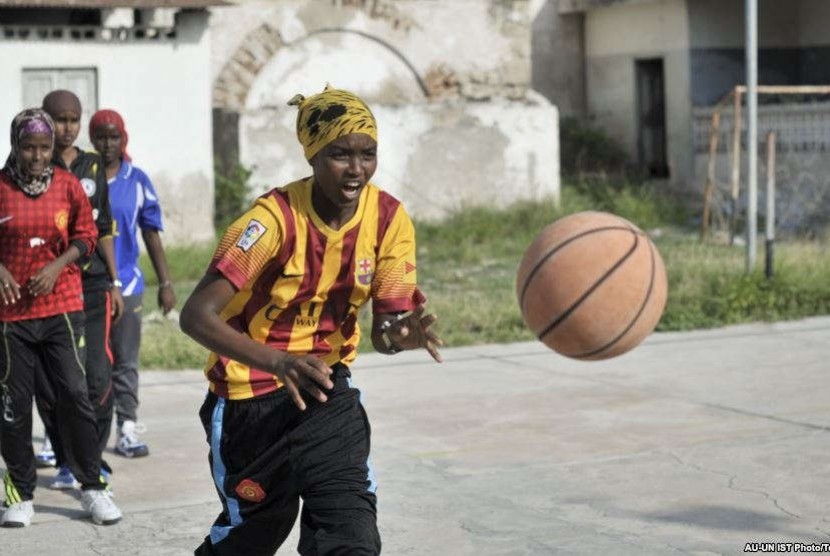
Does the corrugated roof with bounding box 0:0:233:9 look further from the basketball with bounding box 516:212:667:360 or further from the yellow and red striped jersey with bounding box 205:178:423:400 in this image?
the yellow and red striped jersey with bounding box 205:178:423:400

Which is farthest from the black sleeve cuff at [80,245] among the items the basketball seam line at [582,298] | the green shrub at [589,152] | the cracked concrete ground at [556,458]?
the green shrub at [589,152]

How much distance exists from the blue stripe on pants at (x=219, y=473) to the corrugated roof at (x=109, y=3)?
11618 mm

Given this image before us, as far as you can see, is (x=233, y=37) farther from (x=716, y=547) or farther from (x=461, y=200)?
(x=716, y=547)

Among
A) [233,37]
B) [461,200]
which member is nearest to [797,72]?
[461,200]

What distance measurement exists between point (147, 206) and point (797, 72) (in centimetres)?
1640

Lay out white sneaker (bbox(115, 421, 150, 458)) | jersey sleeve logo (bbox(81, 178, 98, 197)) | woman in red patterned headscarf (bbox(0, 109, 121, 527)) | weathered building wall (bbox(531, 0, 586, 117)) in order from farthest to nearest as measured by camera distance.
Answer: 1. weathered building wall (bbox(531, 0, 586, 117))
2. white sneaker (bbox(115, 421, 150, 458))
3. jersey sleeve logo (bbox(81, 178, 98, 197))
4. woman in red patterned headscarf (bbox(0, 109, 121, 527))

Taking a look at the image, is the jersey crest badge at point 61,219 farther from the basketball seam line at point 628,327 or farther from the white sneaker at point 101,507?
the basketball seam line at point 628,327

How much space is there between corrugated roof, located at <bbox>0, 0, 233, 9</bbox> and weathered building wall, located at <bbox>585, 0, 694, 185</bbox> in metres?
7.64

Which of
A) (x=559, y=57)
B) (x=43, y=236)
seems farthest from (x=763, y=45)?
(x=43, y=236)

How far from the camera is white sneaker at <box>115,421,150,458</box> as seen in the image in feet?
24.5

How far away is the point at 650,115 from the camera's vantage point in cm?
2212

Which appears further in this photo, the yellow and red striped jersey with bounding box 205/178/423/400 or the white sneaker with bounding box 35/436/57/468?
the white sneaker with bounding box 35/436/57/468

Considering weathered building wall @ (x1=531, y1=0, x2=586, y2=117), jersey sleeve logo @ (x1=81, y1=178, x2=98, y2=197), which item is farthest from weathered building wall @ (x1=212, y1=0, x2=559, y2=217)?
jersey sleeve logo @ (x1=81, y1=178, x2=98, y2=197)

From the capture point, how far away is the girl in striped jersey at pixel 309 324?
13.4 ft
